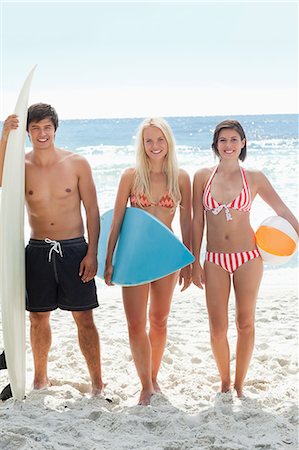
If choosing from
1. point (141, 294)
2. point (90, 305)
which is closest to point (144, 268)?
point (141, 294)

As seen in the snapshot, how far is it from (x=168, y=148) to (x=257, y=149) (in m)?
24.2

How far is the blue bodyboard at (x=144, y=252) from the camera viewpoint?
11.4 feet

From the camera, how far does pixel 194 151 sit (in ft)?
90.0

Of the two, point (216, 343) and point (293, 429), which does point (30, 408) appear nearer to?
point (216, 343)

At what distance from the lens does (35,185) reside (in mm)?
3674

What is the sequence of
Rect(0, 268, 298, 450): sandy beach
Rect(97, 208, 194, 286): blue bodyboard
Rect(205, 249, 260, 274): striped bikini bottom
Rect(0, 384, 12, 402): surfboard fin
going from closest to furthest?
Rect(0, 268, 298, 450): sandy beach < Rect(97, 208, 194, 286): blue bodyboard < Rect(205, 249, 260, 274): striped bikini bottom < Rect(0, 384, 12, 402): surfboard fin

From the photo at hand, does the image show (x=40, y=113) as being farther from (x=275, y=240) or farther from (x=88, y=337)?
(x=275, y=240)

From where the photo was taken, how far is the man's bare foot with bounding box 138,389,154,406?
3.63 metres

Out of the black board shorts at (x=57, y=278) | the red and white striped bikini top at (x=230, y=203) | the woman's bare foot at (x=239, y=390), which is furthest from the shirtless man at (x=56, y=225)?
the woman's bare foot at (x=239, y=390)

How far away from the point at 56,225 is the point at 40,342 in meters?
0.74

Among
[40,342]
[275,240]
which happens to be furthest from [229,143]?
[40,342]

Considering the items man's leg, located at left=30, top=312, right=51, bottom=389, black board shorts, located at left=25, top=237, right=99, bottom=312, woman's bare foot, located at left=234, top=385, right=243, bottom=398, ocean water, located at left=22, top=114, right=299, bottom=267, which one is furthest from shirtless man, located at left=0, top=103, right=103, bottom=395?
ocean water, located at left=22, top=114, right=299, bottom=267

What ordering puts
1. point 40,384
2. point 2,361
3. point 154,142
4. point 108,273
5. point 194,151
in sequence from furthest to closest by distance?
point 194,151, point 40,384, point 2,361, point 108,273, point 154,142

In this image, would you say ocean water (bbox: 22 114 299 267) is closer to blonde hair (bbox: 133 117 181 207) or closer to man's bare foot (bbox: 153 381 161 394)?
man's bare foot (bbox: 153 381 161 394)
